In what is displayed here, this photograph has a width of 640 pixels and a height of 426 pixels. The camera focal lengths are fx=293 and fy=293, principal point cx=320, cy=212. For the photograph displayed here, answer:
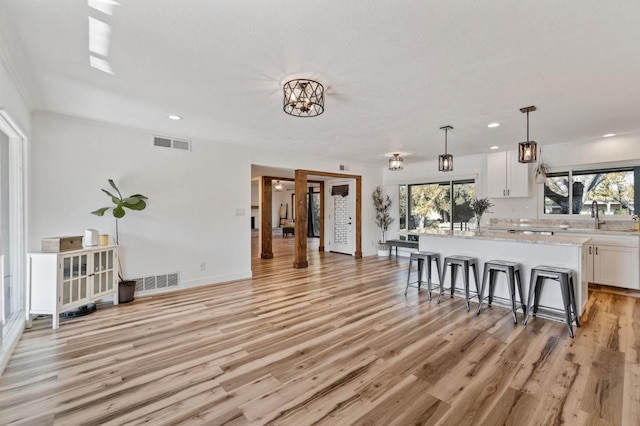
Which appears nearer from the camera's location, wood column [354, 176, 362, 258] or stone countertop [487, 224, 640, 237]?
stone countertop [487, 224, 640, 237]

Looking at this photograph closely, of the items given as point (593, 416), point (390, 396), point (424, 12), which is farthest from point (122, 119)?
point (593, 416)

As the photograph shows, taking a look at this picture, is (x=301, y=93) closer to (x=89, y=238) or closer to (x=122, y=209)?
(x=122, y=209)

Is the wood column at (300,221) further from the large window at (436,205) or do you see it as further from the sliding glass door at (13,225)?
the sliding glass door at (13,225)

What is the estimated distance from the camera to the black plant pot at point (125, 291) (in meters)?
3.98

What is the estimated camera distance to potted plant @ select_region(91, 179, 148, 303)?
3854 millimetres

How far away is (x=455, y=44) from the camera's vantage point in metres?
2.11

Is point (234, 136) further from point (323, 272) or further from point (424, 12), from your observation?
point (424, 12)

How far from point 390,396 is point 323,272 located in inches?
156

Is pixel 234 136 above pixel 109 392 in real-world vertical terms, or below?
above

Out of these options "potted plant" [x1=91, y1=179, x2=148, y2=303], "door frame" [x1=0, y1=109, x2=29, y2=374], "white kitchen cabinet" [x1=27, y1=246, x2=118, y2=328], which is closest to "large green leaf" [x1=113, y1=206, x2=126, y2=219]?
"potted plant" [x1=91, y1=179, x2=148, y2=303]

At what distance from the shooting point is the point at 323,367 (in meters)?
2.39

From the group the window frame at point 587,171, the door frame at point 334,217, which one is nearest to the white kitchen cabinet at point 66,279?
the door frame at point 334,217

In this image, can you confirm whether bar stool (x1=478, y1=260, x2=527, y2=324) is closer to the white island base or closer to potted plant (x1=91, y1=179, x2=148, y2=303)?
the white island base

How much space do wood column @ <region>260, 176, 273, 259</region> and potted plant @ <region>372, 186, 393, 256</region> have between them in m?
2.83
